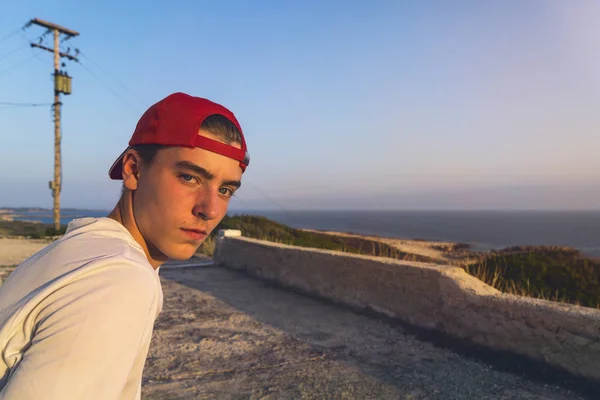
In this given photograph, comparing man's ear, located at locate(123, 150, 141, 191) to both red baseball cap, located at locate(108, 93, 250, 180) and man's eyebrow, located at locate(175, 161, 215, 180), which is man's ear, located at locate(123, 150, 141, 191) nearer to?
red baseball cap, located at locate(108, 93, 250, 180)

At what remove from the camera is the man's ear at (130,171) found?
4.07ft

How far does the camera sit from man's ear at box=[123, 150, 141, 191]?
1.24 meters

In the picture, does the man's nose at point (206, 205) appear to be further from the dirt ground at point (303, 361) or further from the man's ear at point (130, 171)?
the dirt ground at point (303, 361)

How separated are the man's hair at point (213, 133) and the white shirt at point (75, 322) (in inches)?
15.0

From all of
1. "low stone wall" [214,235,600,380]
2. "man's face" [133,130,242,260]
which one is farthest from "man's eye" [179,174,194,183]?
"low stone wall" [214,235,600,380]

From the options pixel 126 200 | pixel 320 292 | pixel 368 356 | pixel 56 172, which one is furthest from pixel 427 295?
pixel 56 172

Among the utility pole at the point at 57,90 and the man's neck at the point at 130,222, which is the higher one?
the utility pole at the point at 57,90

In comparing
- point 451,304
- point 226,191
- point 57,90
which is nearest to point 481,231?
point 57,90

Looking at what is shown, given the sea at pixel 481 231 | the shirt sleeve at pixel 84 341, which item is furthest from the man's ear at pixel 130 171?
the sea at pixel 481 231

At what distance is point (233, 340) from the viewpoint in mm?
4879

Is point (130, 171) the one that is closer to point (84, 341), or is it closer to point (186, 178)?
point (186, 178)

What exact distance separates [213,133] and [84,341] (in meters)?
0.66

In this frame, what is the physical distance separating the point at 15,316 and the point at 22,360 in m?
0.08

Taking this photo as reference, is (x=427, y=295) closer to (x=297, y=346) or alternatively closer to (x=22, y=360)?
(x=297, y=346)
